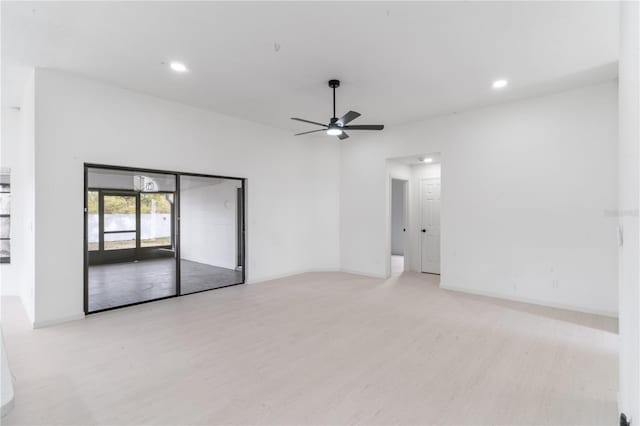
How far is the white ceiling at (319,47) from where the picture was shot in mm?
2656

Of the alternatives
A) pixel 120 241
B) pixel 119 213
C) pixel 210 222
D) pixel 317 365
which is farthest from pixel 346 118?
pixel 120 241

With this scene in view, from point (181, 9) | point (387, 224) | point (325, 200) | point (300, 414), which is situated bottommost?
point (300, 414)

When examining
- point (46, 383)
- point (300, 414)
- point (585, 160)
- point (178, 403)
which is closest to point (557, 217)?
point (585, 160)

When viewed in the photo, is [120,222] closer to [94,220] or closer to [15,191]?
[94,220]

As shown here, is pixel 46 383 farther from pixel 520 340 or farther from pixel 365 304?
pixel 520 340

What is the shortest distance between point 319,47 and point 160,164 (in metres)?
3.01

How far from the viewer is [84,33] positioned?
9.78 ft

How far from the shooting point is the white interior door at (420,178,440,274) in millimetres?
6828

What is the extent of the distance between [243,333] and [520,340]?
3.02 m

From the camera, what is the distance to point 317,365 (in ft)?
8.98

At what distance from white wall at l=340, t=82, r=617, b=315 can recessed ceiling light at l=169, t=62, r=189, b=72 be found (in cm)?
400

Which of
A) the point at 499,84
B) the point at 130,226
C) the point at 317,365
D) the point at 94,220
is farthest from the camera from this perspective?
the point at 130,226

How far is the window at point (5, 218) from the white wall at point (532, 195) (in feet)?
22.9

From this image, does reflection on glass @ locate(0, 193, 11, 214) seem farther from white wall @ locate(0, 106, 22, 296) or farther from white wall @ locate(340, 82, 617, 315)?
white wall @ locate(340, 82, 617, 315)
